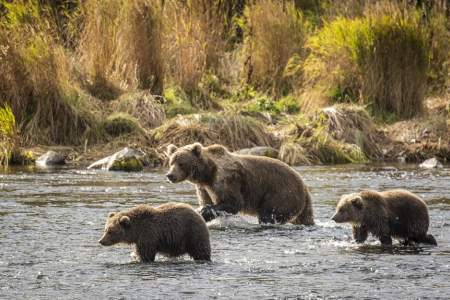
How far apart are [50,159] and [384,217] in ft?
31.3

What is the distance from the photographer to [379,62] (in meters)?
22.9

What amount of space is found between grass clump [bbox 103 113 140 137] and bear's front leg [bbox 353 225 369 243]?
10.0m

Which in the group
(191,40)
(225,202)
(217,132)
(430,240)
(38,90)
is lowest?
(430,240)

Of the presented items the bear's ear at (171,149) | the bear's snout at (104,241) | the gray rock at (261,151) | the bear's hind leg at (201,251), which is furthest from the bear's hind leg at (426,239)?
the gray rock at (261,151)

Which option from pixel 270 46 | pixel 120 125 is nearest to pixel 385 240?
pixel 120 125

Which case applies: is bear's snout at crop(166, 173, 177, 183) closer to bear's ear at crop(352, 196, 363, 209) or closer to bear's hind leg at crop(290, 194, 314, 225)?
bear's hind leg at crop(290, 194, 314, 225)

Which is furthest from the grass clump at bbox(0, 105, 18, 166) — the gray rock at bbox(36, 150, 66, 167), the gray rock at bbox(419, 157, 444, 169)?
the gray rock at bbox(419, 157, 444, 169)

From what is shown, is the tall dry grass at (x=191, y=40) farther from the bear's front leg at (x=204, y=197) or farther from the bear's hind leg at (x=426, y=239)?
the bear's hind leg at (x=426, y=239)

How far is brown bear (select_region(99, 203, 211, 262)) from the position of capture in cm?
1036

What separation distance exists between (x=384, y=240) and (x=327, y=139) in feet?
31.1

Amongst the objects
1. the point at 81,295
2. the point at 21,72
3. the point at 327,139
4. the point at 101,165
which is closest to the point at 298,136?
the point at 327,139

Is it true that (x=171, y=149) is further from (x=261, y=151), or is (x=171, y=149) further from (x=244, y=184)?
(x=261, y=151)

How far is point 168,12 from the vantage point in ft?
80.8

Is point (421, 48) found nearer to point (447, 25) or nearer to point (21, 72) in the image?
point (447, 25)
